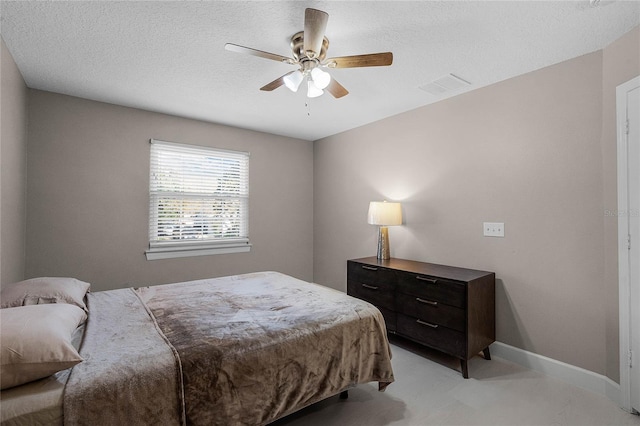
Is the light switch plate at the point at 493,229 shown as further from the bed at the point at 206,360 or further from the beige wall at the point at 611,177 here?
the bed at the point at 206,360

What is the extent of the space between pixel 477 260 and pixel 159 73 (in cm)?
329

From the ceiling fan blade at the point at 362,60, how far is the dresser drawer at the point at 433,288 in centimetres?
175

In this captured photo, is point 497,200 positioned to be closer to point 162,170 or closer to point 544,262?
point 544,262

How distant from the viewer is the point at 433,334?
2.62 metres

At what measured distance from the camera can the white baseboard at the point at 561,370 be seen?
2.13m

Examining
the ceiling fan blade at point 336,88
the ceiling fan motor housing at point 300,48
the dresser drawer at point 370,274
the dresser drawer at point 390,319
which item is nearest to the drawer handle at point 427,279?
the dresser drawer at point 370,274

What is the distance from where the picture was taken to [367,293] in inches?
126

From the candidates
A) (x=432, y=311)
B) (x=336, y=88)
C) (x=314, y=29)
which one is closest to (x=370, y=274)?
(x=432, y=311)

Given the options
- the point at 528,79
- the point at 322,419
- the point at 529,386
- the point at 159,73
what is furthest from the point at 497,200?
the point at 159,73

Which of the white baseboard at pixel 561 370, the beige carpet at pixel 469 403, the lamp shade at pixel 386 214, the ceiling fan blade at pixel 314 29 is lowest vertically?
the beige carpet at pixel 469 403

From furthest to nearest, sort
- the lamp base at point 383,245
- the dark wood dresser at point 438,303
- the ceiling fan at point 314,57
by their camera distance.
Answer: the lamp base at point 383,245 < the dark wood dresser at point 438,303 < the ceiling fan at point 314,57

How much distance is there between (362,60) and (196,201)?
2.82 meters

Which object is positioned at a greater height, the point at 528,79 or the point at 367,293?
the point at 528,79

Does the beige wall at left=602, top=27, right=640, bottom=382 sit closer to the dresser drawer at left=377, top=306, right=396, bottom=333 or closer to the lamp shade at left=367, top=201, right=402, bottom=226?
the dresser drawer at left=377, top=306, right=396, bottom=333
